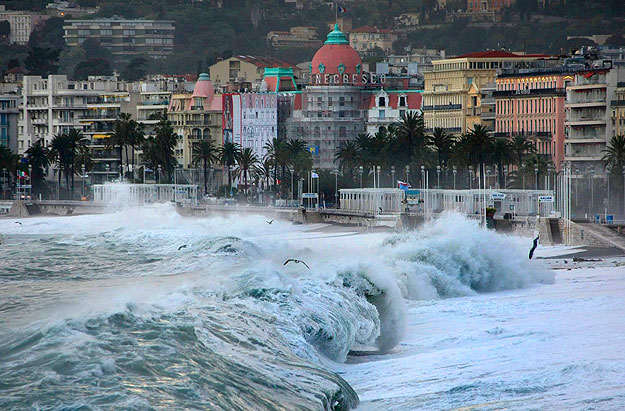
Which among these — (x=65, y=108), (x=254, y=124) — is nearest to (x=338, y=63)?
(x=254, y=124)

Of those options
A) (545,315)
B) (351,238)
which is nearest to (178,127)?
(351,238)

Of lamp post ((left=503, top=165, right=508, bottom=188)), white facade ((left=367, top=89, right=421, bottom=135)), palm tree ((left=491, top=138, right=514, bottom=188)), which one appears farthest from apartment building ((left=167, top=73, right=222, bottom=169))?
palm tree ((left=491, top=138, right=514, bottom=188))

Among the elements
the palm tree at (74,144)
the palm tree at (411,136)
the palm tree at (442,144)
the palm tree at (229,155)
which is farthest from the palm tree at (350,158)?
the palm tree at (74,144)

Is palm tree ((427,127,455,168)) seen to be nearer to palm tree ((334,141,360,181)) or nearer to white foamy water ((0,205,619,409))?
palm tree ((334,141,360,181))

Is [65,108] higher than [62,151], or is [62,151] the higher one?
[65,108]

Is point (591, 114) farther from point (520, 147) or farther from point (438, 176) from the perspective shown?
point (438, 176)

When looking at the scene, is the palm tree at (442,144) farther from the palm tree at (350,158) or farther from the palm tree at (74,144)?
the palm tree at (74,144)
